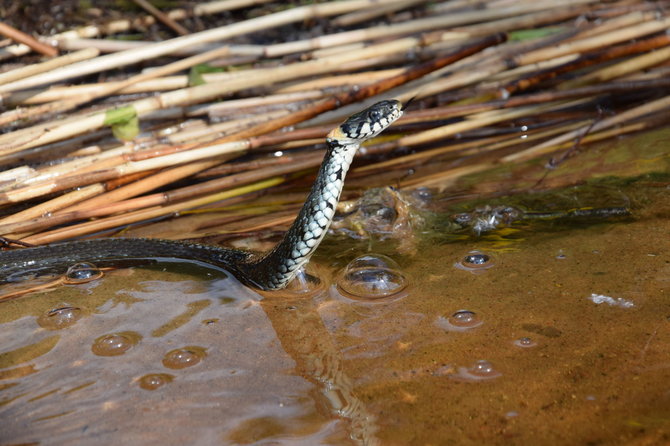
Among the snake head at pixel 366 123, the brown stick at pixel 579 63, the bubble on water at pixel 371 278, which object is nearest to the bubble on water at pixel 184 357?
the bubble on water at pixel 371 278

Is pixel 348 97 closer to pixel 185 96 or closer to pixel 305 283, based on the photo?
pixel 185 96

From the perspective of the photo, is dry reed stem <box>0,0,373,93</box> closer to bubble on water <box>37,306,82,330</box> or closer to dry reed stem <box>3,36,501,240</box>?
dry reed stem <box>3,36,501,240</box>

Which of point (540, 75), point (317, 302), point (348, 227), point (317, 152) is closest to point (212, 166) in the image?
point (317, 152)

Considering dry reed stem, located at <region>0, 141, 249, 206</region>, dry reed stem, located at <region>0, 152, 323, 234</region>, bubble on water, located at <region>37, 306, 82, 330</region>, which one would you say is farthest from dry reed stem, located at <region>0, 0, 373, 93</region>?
bubble on water, located at <region>37, 306, 82, 330</region>

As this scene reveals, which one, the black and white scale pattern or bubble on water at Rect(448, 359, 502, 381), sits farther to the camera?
the black and white scale pattern

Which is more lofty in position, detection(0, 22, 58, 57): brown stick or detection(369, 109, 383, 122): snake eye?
detection(0, 22, 58, 57): brown stick
